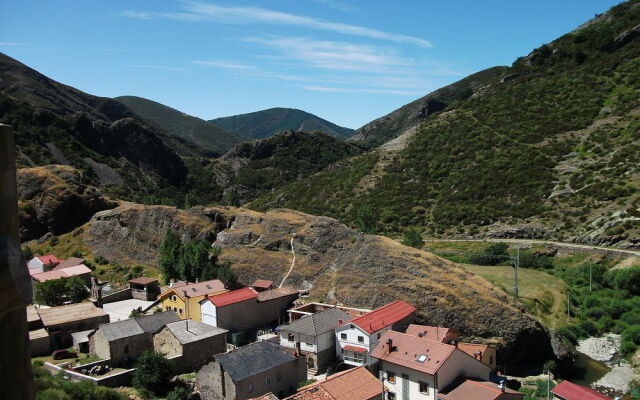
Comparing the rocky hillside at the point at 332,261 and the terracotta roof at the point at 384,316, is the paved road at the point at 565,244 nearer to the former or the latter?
the rocky hillside at the point at 332,261

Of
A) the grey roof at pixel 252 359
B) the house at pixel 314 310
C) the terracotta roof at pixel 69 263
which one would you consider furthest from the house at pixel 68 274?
the grey roof at pixel 252 359

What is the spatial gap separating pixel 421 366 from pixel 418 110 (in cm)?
14794

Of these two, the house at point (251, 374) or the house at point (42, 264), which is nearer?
the house at point (251, 374)

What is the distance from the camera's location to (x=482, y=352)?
96.4 feet

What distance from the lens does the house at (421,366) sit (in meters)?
25.1

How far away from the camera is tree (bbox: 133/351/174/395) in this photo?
82.7 feet

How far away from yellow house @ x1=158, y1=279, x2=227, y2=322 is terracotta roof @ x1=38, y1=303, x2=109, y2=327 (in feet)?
17.4

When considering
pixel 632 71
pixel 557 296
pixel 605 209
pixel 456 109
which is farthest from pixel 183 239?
pixel 632 71

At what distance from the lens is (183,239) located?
52.5 metres

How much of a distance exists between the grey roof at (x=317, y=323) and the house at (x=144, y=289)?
668 inches

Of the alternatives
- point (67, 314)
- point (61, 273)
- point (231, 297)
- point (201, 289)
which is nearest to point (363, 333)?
point (231, 297)

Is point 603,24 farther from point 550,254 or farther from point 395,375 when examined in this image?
point 395,375

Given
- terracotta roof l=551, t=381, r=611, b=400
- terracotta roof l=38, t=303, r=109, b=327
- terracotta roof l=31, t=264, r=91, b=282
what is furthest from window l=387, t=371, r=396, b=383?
terracotta roof l=31, t=264, r=91, b=282

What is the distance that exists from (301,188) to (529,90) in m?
45.2
